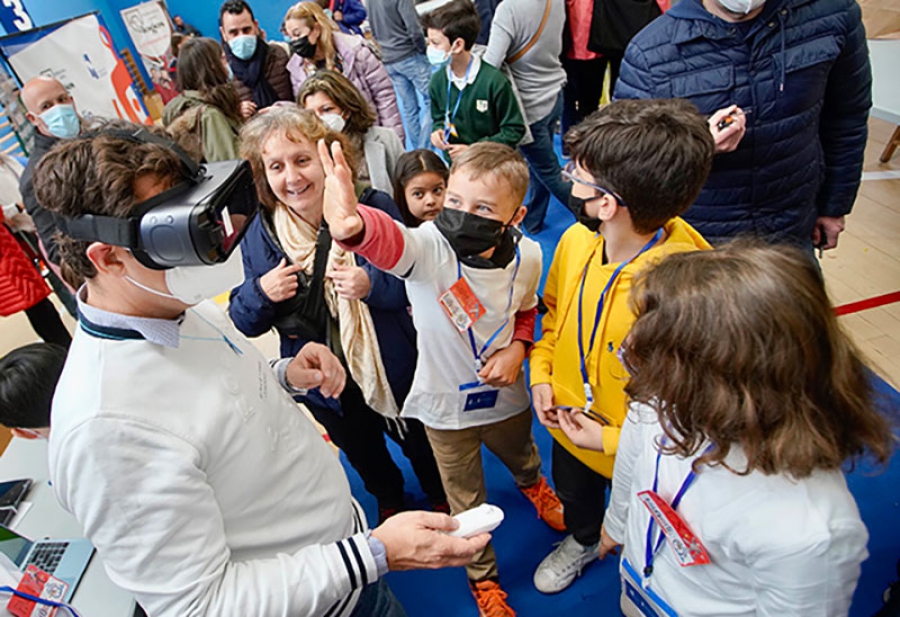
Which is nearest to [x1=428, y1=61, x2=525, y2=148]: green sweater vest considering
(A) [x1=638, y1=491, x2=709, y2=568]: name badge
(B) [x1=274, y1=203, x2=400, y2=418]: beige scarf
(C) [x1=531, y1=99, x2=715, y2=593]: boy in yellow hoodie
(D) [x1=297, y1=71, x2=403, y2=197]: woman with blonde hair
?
(D) [x1=297, y1=71, x2=403, y2=197]: woman with blonde hair

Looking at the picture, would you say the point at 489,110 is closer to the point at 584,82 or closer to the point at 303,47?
the point at 303,47

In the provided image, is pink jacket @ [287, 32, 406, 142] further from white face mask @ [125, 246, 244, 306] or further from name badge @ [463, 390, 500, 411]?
white face mask @ [125, 246, 244, 306]

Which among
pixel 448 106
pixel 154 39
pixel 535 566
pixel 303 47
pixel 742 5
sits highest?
pixel 154 39

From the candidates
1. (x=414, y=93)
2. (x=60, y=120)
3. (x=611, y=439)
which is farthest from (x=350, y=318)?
(x=414, y=93)

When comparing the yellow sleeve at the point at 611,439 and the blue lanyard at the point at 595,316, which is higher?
the blue lanyard at the point at 595,316

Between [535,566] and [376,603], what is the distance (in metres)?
1.01

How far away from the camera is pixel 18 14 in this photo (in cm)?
595

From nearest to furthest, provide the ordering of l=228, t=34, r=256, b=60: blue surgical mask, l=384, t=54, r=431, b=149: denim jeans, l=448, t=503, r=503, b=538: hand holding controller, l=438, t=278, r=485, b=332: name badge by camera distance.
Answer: l=448, t=503, r=503, b=538: hand holding controller
l=438, t=278, r=485, b=332: name badge
l=228, t=34, r=256, b=60: blue surgical mask
l=384, t=54, r=431, b=149: denim jeans

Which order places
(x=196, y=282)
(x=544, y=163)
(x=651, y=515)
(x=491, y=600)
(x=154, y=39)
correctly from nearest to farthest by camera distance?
(x=196, y=282)
(x=651, y=515)
(x=491, y=600)
(x=544, y=163)
(x=154, y=39)

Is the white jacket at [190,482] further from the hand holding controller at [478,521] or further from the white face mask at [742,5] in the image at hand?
the white face mask at [742,5]

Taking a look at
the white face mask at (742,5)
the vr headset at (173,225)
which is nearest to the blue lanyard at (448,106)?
the white face mask at (742,5)

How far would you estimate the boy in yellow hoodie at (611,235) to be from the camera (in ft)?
4.37

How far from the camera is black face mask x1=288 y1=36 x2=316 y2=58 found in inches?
143

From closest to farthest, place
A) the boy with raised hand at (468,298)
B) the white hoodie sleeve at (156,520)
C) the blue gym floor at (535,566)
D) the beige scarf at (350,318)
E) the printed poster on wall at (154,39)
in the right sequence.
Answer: the white hoodie sleeve at (156,520), the boy with raised hand at (468,298), the beige scarf at (350,318), the blue gym floor at (535,566), the printed poster on wall at (154,39)
